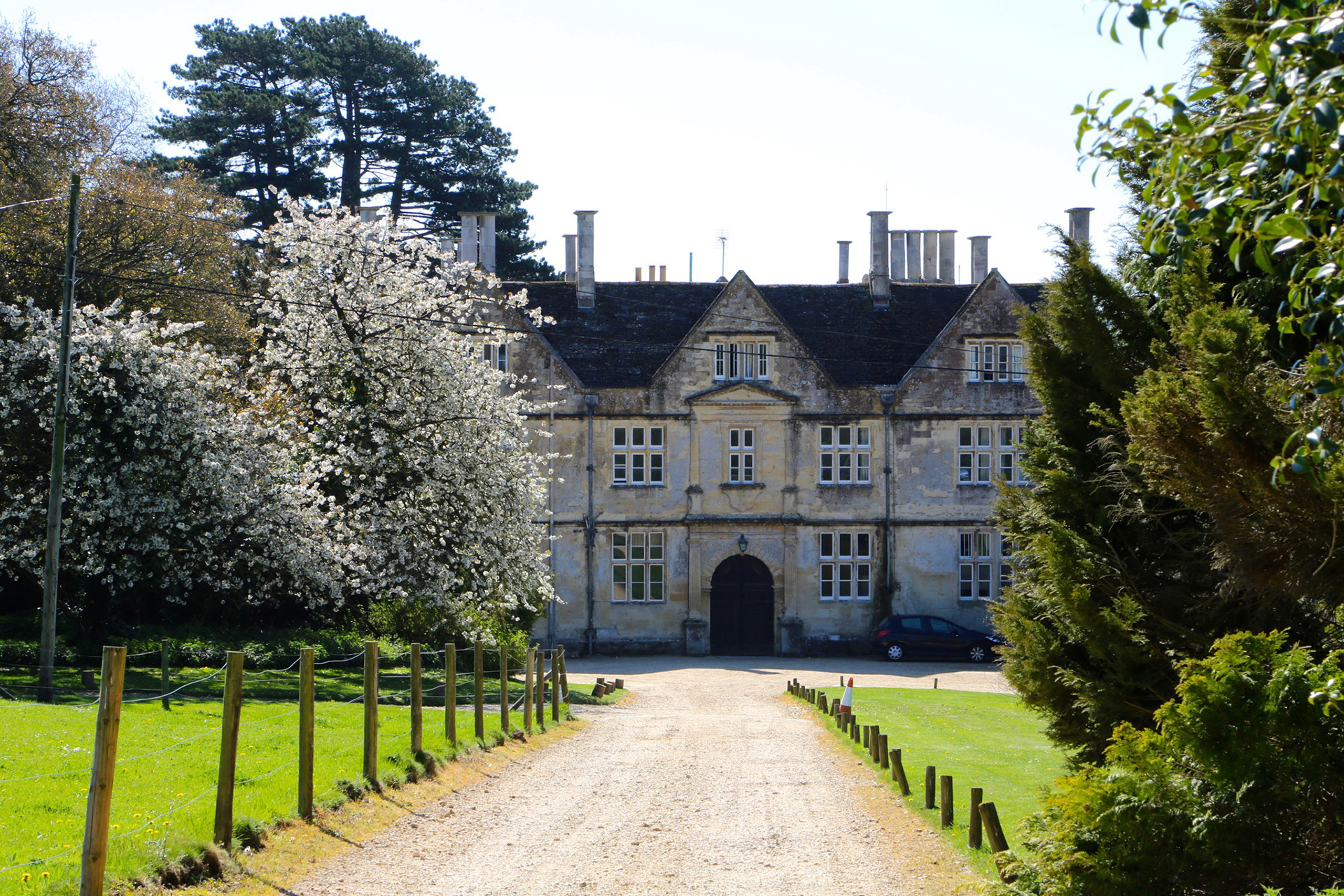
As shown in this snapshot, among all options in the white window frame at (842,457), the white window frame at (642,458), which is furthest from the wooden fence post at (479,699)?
the white window frame at (842,457)

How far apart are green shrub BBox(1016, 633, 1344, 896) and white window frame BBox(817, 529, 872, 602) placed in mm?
31852

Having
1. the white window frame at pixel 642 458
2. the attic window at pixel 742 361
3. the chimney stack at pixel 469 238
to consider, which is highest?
the chimney stack at pixel 469 238

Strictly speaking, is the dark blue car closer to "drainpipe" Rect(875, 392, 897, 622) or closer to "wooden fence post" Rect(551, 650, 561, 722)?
"drainpipe" Rect(875, 392, 897, 622)

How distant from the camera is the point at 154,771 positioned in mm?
11789

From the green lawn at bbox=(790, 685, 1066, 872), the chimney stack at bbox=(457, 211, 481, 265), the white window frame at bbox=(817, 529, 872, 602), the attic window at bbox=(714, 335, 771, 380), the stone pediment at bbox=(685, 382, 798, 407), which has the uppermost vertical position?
the chimney stack at bbox=(457, 211, 481, 265)

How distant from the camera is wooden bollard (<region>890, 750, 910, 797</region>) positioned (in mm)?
Result: 13125

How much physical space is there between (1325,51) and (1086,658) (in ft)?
25.9

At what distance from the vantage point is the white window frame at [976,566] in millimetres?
39844

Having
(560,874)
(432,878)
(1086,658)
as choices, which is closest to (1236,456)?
(1086,658)

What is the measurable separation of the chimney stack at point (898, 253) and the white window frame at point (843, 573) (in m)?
12.2

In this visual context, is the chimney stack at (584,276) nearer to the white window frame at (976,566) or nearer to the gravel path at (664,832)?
the white window frame at (976,566)

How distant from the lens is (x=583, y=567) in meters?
39.5

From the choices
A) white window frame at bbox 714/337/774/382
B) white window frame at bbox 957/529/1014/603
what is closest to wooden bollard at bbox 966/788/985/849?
white window frame at bbox 714/337/774/382

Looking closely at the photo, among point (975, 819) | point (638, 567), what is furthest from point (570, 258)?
point (975, 819)
